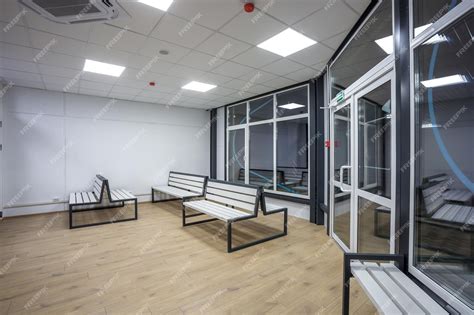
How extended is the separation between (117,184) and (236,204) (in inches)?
150

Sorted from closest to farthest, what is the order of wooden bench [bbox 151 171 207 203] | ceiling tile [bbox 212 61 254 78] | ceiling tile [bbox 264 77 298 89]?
1. ceiling tile [bbox 212 61 254 78]
2. ceiling tile [bbox 264 77 298 89]
3. wooden bench [bbox 151 171 207 203]

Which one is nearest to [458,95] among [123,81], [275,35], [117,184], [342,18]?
[342,18]

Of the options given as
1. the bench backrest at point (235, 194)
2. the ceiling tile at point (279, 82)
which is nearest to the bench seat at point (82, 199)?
the bench backrest at point (235, 194)

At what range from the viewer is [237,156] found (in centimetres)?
682

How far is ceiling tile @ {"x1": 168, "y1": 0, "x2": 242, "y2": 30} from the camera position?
7.56 feet

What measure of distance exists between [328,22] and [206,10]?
1389mm

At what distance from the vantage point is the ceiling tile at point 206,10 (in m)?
2.30

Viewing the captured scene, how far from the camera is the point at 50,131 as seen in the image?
5.13m

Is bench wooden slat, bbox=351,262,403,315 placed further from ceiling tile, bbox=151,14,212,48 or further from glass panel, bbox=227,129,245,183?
glass panel, bbox=227,129,245,183

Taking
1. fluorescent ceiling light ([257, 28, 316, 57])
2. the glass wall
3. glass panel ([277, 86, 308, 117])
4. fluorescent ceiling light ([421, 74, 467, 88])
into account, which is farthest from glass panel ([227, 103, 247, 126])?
fluorescent ceiling light ([421, 74, 467, 88])

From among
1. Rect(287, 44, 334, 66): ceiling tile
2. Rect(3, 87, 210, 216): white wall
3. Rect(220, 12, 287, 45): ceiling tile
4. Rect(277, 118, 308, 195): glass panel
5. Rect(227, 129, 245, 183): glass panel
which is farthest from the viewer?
Rect(277, 118, 308, 195): glass panel

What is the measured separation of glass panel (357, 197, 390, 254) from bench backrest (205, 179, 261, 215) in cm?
137

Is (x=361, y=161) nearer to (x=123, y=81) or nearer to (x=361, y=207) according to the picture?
(x=361, y=207)

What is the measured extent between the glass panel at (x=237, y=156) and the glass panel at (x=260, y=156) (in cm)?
30
